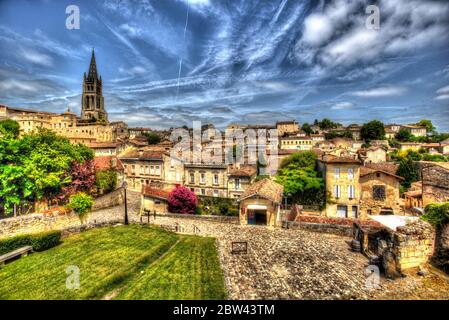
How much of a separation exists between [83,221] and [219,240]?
14842 mm

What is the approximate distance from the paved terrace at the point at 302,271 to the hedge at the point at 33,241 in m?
11.1

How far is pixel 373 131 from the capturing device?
82438 millimetres

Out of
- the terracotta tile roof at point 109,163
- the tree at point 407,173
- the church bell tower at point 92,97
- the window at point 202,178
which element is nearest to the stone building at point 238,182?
the window at point 202,178

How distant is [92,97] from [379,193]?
131 meters

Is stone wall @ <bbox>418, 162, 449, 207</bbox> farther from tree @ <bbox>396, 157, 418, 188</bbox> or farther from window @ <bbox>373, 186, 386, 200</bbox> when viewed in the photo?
tree @ <bbox>396, 157, 418, 188</bbox>

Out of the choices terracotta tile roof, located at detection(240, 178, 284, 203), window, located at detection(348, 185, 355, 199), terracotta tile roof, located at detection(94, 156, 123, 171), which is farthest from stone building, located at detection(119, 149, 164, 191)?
window, located at detection(348, 185, 355, 199)

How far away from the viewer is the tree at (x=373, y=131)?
8231 cm

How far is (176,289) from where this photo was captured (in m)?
9.02

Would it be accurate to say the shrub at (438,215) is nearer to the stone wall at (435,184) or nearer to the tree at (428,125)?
the stone wall at (435,184)

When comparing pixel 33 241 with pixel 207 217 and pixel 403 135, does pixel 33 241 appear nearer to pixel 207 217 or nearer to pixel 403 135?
pixel 207 217

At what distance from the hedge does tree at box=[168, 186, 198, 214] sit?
1184cm
